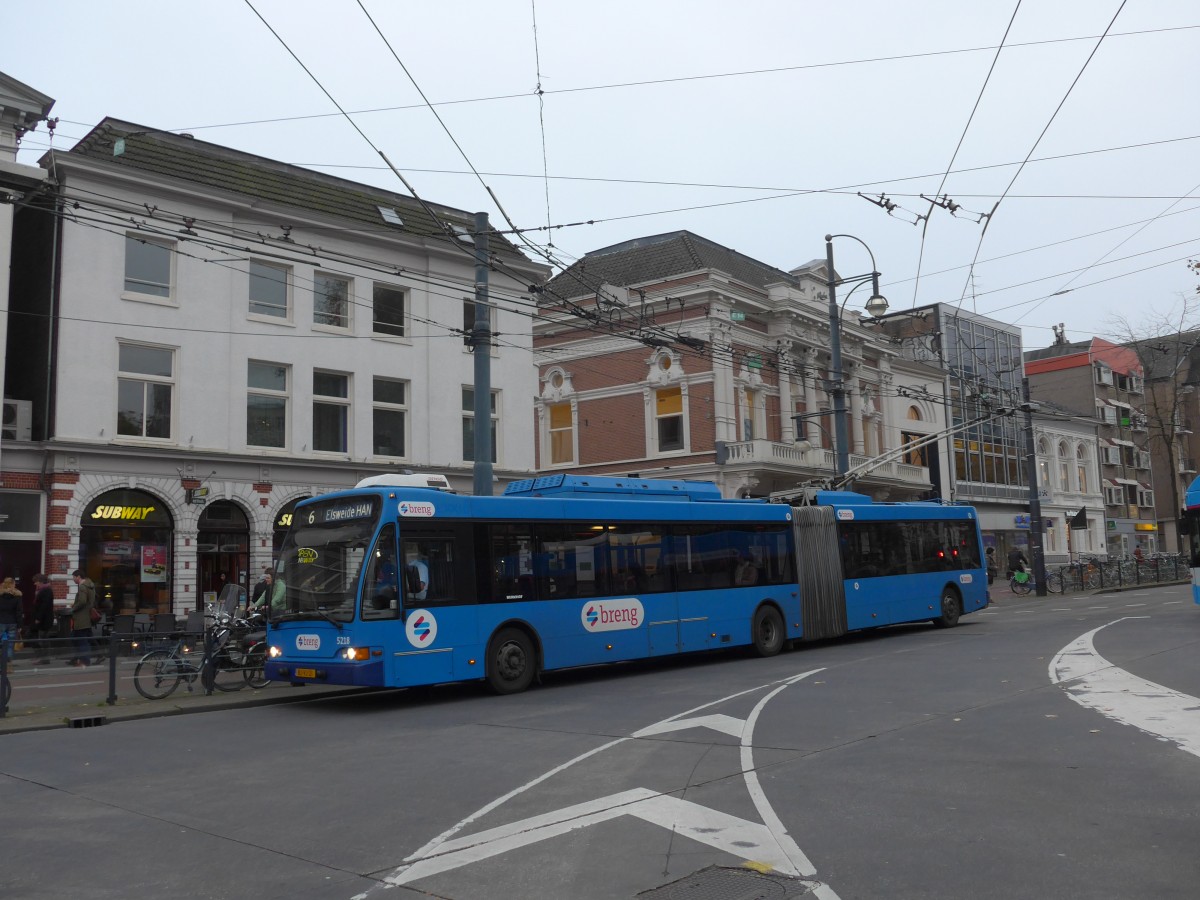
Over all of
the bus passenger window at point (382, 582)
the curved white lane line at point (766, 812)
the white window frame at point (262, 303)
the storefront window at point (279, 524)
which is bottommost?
the curved white lane line at point (766, 812)

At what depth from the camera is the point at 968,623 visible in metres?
26.1

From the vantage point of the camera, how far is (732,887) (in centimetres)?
562

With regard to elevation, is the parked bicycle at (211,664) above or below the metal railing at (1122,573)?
below

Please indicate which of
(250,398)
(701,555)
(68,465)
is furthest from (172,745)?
(250,398)

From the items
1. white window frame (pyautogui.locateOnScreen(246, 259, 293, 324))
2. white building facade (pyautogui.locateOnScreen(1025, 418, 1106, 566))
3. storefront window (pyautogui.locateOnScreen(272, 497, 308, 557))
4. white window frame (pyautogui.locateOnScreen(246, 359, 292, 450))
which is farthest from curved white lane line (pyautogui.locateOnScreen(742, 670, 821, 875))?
white building facade (pyautogui.locateOnScreen(1025, 418, 1106, 566))

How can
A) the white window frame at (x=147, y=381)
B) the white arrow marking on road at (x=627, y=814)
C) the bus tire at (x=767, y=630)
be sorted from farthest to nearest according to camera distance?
1. the white window frame at (x=147, y=381)
2. the bus tire at (x=767, y=630)
3. the white arrow marking on road at (x=627, y=814)

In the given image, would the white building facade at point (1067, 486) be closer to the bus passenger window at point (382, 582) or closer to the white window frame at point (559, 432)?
the white window frame at point (559, 432)

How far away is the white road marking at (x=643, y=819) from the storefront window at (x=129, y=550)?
18.7 metres

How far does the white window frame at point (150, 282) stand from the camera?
24.7 metres

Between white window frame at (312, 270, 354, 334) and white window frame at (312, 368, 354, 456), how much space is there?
3.72ft

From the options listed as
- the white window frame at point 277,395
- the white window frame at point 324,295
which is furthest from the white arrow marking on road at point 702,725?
the white window frame at point 324,295

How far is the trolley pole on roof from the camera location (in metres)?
17.5

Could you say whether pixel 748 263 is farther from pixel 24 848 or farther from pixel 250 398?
pixel 24 848

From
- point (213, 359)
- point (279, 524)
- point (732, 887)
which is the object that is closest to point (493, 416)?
point (279, 524)
